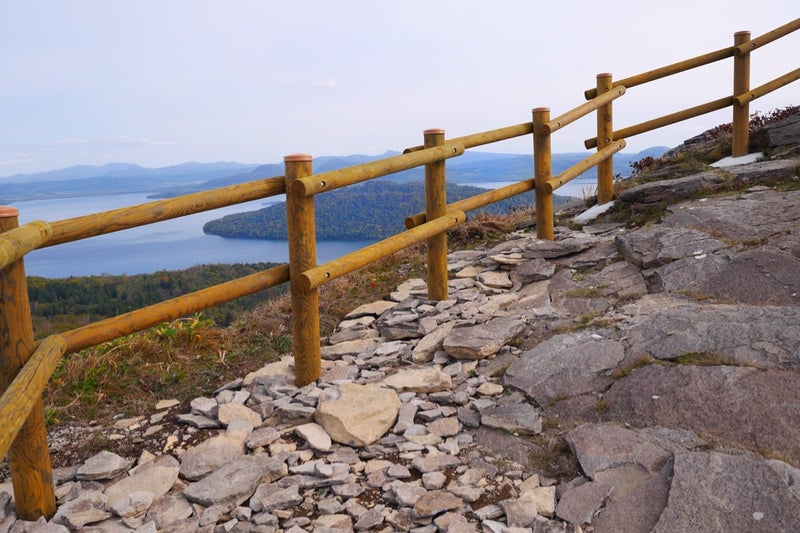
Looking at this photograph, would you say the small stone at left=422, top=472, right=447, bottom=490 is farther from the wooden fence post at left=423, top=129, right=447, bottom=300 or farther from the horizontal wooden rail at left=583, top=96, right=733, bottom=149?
the horizontal wooden rail at left=583, top=96, right=733, bottom=149

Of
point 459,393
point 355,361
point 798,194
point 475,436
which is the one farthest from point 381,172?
point 798,194

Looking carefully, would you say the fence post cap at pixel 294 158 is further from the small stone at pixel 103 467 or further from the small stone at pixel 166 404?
the small stone at pixel 103 467

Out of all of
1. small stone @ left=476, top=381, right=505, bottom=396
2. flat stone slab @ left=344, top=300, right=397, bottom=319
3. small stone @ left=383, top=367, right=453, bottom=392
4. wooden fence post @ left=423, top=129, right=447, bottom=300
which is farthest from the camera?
flat stone slab @ left=344, top=300, right=397, bottom=319

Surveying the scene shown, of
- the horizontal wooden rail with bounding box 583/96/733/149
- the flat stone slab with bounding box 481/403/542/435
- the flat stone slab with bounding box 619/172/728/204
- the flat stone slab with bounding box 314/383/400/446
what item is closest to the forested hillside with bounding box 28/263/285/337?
the horizontal wooden rail with bounding box 583/96/733/149

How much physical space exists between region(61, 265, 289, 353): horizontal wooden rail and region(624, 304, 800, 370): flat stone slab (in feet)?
7.40

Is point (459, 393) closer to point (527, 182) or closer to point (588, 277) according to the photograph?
point (588, 277)

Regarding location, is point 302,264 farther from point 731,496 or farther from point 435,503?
point 731,496

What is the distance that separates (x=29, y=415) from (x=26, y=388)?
1.67 feet

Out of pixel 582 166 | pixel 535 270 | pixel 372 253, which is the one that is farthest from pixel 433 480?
pixel 582 166

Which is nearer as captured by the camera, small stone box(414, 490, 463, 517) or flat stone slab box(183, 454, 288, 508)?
small stone box(414, 490, 463, 517)

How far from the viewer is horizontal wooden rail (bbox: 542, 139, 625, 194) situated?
6.77 metres

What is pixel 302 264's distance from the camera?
4.18 meters

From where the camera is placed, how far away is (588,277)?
562 centimetres

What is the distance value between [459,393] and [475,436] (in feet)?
1.51
